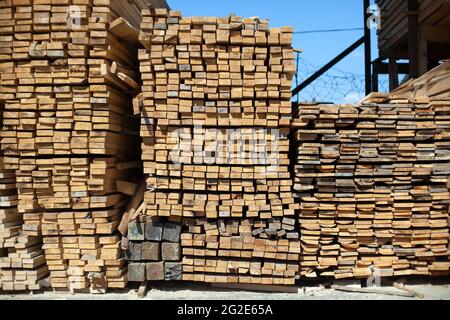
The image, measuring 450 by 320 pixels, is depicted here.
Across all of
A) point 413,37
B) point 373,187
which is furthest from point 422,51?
point 373,187

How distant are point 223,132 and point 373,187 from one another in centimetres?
257

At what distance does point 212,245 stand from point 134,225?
1.29m

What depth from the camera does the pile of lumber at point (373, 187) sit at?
499 cm

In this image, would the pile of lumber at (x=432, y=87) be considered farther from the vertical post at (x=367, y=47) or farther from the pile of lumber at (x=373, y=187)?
the vertical post at (x=367, y=47)

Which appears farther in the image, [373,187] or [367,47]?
[367,47]

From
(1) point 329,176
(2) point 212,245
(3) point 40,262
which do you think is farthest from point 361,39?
(3) point 40,262

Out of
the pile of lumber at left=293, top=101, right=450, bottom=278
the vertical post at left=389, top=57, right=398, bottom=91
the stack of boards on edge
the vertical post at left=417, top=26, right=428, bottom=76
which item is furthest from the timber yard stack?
the vertical post at left=389, top=57, right=398, bottom=91

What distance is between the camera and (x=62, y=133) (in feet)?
15.9

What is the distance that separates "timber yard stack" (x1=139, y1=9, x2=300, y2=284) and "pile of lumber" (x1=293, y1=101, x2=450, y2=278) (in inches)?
16.0

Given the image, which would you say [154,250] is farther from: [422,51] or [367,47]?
[422,51]

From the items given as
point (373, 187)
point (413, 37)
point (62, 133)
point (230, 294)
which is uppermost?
point (413, 37)

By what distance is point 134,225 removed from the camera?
501 centimetres

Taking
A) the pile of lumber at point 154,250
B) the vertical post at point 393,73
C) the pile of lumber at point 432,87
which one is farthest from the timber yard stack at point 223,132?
the vertical post at point 393,73

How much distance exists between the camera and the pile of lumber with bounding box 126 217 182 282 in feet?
16.4
